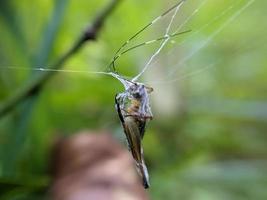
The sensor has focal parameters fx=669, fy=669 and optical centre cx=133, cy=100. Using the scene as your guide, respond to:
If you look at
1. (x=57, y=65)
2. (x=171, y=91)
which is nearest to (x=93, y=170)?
(x=57, y=65)

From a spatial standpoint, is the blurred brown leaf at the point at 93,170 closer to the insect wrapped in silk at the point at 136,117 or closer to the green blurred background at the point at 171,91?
the green blurred background at the point at 171,91

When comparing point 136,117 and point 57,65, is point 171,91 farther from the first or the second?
point 136,117

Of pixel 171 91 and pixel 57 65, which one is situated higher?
pixel 171 91

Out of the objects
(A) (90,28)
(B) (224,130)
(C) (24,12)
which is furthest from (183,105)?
(A) (90,28)

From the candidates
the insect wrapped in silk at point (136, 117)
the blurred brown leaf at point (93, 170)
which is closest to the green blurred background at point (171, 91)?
the blurred brown leaf at point (93, 170)

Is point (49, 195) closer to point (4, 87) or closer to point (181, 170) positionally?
point (4, 87)

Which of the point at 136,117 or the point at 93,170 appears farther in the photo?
the point at 93,170
